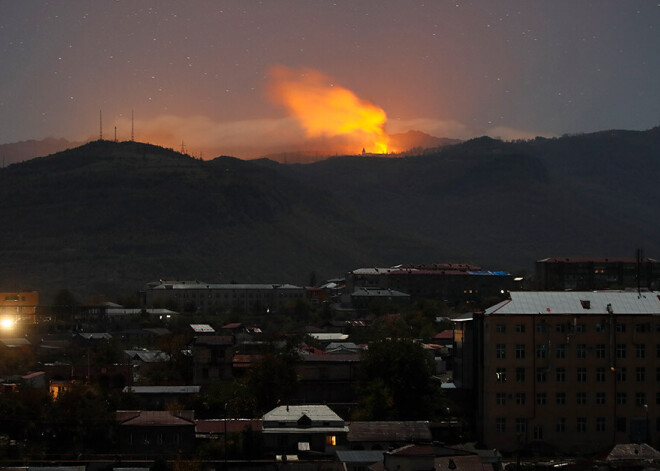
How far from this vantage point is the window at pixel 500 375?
211 ft

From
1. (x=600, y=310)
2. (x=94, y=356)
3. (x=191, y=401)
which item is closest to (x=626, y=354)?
(x=600, y=310)

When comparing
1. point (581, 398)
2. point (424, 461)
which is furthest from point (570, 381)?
point (424, 461)

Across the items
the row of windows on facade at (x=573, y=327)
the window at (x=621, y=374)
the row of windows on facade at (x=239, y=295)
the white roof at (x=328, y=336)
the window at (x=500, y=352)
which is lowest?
the white roof at (x=328, y=336)

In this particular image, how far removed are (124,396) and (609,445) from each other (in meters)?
23.2

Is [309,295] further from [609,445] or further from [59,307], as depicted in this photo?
[609,445]

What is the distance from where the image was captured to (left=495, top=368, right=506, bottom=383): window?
64.2 m

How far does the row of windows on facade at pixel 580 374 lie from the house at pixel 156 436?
1410 cm

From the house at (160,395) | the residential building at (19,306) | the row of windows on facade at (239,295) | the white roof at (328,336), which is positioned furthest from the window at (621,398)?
the row of windows on facade at (239,295)

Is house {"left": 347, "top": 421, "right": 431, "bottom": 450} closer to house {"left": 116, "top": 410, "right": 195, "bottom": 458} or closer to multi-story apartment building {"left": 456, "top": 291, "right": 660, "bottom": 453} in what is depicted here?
multi-story apartment building {"left": 456, "top": 291, "right": 660, "bottom": 453}

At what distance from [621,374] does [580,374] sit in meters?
1.90

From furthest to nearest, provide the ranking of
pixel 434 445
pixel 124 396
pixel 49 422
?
pixel 124 396, pixel 49 422, pixel 434 445

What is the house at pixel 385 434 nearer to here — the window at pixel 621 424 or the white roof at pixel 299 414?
the white roof at pixel 299 414

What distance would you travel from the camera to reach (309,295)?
6722 inches

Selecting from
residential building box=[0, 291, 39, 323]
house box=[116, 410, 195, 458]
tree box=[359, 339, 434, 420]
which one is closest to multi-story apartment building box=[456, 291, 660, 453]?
tree box=[359, 339, 434, 420]
